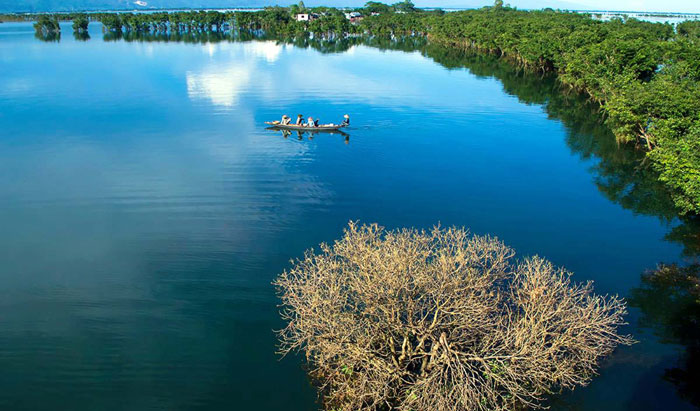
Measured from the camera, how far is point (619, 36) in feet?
219

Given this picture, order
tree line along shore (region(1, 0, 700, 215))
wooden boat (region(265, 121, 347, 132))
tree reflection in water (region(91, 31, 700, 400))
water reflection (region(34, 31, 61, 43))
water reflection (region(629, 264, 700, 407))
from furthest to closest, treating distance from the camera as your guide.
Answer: water reflection (region(34, 31, 61, 43)) < wooden boat (region(265, 121, 347, 132)) < tree line along shore (region(1, 0, 700, 215)) < tree reflection in water (region(91, 31, 700, 400)) < water reflection (region(629, 264, 700, 407))

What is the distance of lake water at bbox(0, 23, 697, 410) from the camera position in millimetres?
19266

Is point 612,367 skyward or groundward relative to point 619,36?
groundward

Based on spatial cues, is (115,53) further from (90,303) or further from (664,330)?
(664,330)

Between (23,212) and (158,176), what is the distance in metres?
9.39

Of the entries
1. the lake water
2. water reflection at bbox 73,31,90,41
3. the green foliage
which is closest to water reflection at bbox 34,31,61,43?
the green foliage

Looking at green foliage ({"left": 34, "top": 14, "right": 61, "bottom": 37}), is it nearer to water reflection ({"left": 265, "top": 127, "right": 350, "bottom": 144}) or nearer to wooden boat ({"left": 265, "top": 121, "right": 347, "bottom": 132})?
wooden boat ({"left": 265, "top": 121, "right": 347, "bottom": 132})

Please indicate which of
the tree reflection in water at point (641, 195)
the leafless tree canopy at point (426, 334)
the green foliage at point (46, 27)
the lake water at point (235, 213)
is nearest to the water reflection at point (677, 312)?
the tree reflection in water at point (641, 195)

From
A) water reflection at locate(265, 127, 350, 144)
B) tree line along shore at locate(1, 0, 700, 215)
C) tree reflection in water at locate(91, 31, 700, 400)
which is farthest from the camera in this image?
water reflection at locate(265, 127, 350, 144)

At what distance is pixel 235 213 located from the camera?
3180 centimetres

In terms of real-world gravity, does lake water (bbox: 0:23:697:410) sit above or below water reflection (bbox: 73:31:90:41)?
below

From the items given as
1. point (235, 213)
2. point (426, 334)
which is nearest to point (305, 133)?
point (235, 213)

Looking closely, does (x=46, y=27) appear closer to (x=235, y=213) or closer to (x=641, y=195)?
(x=235, y=213)

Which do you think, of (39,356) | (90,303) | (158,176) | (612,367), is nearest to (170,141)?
(158,176)
